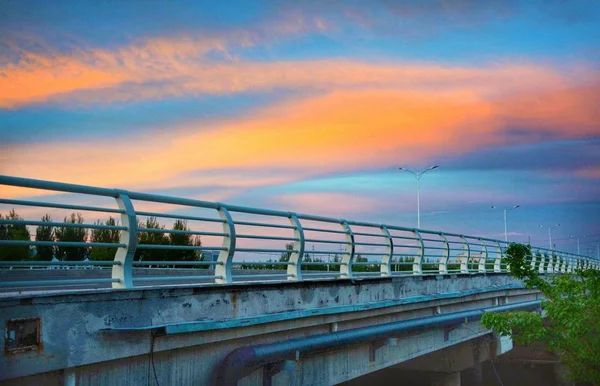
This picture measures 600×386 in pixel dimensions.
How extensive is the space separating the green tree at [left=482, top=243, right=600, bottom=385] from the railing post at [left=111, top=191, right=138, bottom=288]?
27.2ft

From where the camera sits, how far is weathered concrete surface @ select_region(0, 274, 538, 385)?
669cm

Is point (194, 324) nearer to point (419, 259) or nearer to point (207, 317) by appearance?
point (207, 317)

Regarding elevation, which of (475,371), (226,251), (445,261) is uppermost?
(226,251)

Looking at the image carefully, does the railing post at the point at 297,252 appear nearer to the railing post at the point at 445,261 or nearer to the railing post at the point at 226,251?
the railing post at the point at 226,251

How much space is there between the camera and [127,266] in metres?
7.93

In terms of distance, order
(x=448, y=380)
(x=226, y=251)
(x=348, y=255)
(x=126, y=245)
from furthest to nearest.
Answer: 1. (x=448, y=380)
2. (x=348, y=255)
3. (x=226, y=251)
4. (x=126, y=245)

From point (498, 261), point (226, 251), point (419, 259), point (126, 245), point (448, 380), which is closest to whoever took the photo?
point (126, 245)

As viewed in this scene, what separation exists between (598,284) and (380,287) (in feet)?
13.5

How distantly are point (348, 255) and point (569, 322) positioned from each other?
4228 millimetres

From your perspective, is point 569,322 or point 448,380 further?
point 448,380

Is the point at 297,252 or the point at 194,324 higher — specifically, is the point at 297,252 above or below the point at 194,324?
above

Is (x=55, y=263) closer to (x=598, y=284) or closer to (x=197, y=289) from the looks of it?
(x=197, y=289)

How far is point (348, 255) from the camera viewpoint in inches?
529

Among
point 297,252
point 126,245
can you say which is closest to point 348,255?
point 297,252
